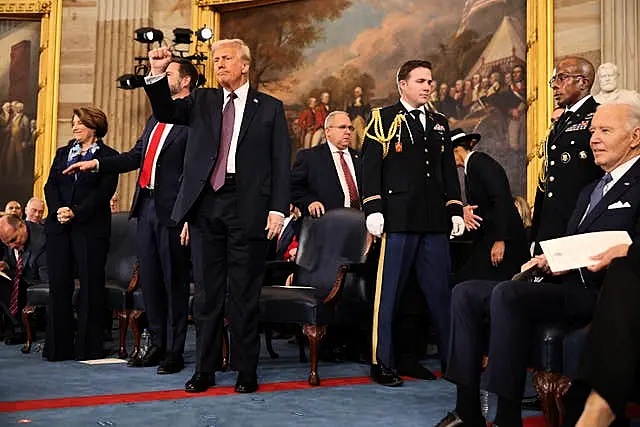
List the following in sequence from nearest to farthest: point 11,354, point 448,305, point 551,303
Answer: point 551,303
point 448,305
point 11,354

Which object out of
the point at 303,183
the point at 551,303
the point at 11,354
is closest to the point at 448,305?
the point at 551,303

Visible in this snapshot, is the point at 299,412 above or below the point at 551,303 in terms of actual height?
below

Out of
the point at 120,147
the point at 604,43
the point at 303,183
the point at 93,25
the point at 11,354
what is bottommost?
the point at 11,354

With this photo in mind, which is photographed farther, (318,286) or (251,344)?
(318,286)

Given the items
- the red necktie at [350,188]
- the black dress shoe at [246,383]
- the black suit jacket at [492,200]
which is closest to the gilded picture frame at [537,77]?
the red necktie at [350,188]

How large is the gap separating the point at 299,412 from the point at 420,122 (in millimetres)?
1845

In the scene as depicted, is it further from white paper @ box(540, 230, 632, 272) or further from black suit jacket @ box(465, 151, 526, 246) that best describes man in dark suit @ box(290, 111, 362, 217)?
white paper @ box(540, 230, 632, 272)

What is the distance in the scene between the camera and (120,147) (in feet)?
37.9

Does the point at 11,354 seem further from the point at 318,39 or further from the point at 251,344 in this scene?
the point at 318,39

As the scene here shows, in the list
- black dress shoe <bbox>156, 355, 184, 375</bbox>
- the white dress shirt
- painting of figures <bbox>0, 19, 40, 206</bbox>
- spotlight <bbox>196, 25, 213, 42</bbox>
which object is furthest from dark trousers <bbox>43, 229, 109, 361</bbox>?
painting of figures <bbox>0, 19, 40, 206</bbox>

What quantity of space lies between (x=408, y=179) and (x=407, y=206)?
0.16 metres

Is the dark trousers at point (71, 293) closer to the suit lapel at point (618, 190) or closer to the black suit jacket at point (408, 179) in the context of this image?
the black suit jacket at point (408, 179)

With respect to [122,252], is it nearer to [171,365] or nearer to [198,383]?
[171,365]

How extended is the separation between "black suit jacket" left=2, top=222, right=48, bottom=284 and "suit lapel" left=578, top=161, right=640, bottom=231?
506 centimetres
